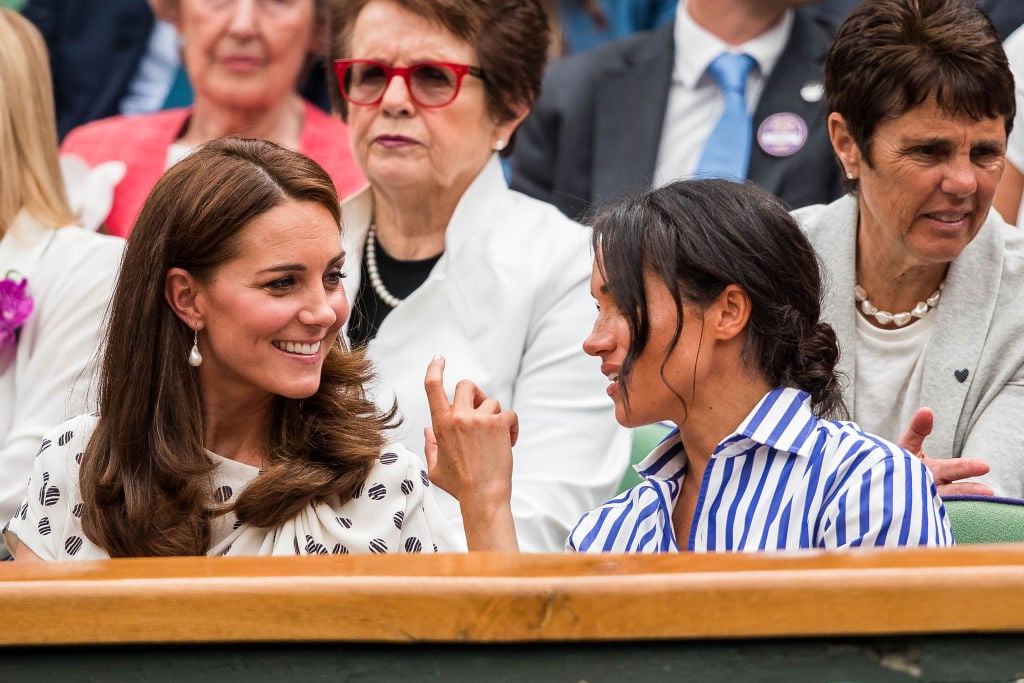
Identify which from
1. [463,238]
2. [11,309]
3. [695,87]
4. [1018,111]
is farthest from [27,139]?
[1018,111]

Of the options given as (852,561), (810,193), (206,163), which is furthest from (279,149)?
(810,193)

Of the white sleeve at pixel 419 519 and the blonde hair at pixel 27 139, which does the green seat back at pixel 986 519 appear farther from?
the blonde hair at pixel 27 139

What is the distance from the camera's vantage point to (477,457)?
1941 mm

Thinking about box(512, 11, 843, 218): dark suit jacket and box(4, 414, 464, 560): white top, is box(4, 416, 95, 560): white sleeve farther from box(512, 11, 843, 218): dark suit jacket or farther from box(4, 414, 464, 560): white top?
box(512, 11, 843, 218): dark suit jacket

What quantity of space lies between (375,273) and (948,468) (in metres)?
1.19

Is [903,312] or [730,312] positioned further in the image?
[903,312]

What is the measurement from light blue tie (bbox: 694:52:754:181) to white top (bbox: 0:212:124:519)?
127 centimetres

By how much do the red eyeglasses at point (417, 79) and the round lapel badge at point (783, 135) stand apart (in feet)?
2.30

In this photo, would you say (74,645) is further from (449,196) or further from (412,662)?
(449,196)

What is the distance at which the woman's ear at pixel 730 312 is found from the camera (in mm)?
1798

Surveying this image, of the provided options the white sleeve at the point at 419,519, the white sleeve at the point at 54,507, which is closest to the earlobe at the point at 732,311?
the white sleeve at the point at 419,519

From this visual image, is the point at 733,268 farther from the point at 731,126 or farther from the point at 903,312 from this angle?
the point at 731,126

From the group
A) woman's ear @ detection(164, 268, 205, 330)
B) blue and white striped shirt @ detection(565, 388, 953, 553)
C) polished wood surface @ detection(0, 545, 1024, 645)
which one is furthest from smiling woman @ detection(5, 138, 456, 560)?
polished wood surface @ detection(0, 545, 1024, 645)

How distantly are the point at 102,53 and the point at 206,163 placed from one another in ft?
6.79
